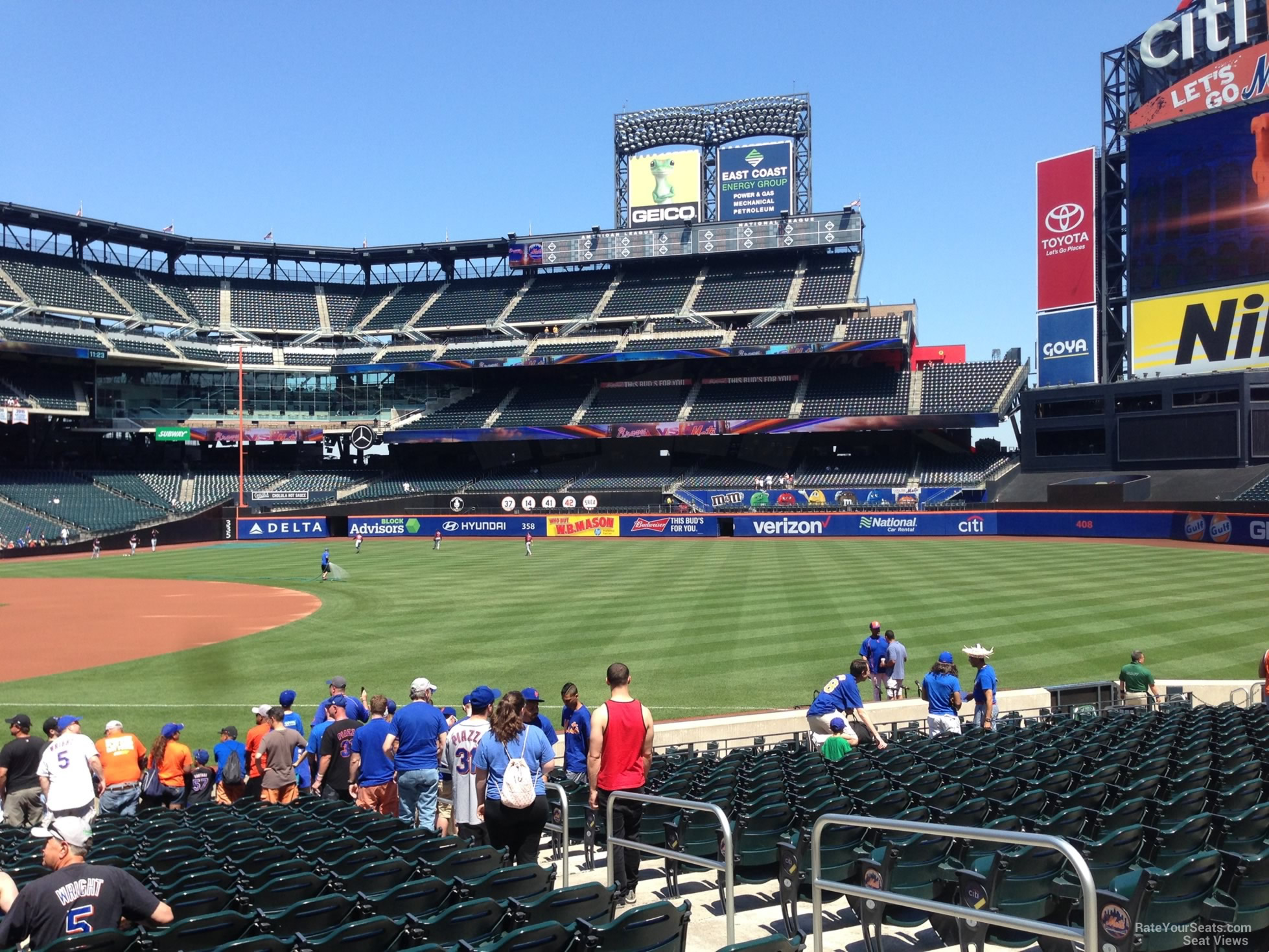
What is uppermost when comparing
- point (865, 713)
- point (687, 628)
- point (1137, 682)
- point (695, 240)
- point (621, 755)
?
point (695, 240)

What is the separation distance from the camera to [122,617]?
102 feet

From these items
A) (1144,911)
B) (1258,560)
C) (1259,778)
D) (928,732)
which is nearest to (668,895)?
(1144,911)

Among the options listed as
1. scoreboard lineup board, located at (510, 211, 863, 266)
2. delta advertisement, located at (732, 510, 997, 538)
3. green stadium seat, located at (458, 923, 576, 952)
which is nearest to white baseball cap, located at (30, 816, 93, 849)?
green stadium seat, located at (458, 923, 576, 952)

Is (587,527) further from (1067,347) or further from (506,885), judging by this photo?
(506,885)

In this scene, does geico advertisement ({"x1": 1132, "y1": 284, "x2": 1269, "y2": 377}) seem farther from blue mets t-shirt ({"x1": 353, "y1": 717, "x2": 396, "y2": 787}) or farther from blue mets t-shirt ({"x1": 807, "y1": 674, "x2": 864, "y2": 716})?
blue mets t-shirt ({"x1": 353, "y1": 717, "x2": 396, "y2": 787})

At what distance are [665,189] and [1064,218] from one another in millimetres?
35247

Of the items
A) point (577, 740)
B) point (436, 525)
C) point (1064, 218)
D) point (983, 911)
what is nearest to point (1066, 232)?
point (1064, 218)

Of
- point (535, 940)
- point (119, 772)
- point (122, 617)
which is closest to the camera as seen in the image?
point (535, 940)

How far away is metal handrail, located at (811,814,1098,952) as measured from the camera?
3889 mm

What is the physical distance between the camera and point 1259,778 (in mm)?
7820

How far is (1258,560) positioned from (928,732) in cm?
3195

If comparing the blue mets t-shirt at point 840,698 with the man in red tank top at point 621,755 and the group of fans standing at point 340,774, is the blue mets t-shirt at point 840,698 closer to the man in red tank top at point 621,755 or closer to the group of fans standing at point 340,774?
the group of fans standing at point 340,774

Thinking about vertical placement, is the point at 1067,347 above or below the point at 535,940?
above

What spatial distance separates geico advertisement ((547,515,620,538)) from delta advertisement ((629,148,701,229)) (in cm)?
3156
